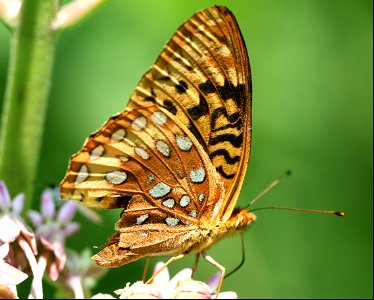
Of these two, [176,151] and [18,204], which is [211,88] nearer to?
[176,151]

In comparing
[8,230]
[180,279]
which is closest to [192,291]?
[180,279]

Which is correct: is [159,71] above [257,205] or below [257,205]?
above

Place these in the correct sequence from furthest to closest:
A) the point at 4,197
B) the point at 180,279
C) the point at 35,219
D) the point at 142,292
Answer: the point at 35,219, the point at 4,197, the point at 180,279, the point at 142,292

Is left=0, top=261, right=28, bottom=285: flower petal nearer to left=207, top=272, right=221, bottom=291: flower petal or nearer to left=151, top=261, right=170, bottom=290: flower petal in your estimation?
left=151, top=261, right=170, bottom=290: flower petal

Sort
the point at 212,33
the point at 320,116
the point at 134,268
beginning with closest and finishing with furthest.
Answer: the point at 212,33 → the point at 134,268 → the point at 320,116

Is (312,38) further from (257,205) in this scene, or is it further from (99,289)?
(99,289)

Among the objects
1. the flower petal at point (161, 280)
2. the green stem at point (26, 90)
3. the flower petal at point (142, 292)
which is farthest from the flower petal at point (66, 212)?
the flower petal at point (142, 292)

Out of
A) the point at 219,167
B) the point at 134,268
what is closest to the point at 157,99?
the point at 219,167
